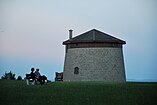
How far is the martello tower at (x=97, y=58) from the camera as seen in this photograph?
38000 mm

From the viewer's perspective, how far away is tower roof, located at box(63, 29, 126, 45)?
3806 cm

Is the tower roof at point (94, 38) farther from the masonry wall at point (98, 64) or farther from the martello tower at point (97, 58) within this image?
the masonry wall at point (98, 64)

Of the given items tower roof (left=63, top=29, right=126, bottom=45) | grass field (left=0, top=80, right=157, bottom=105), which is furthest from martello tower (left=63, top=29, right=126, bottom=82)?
grass field (left=0, top=80, right=157, bottom=105)

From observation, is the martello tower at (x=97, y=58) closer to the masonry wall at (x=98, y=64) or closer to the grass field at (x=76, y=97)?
the masonry wall at (x=98, y=64)

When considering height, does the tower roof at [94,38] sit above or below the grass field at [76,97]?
above

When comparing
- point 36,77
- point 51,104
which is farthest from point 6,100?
point 36,77

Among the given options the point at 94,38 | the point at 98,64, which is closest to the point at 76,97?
the point at 98,64

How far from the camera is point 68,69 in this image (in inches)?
1597

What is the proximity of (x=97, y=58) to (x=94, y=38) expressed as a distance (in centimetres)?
242

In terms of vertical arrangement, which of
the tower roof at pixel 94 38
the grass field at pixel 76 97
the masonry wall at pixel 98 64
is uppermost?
the tower roof at pixel 94 38

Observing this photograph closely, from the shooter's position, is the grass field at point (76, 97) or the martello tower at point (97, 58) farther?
the martello tower at point (97, 58)

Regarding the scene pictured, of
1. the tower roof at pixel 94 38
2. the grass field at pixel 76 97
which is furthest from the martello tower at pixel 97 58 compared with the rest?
the grass field at pixel 76 97

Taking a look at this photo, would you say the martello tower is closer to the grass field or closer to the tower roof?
the tower roof

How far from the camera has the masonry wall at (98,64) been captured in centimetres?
3797
